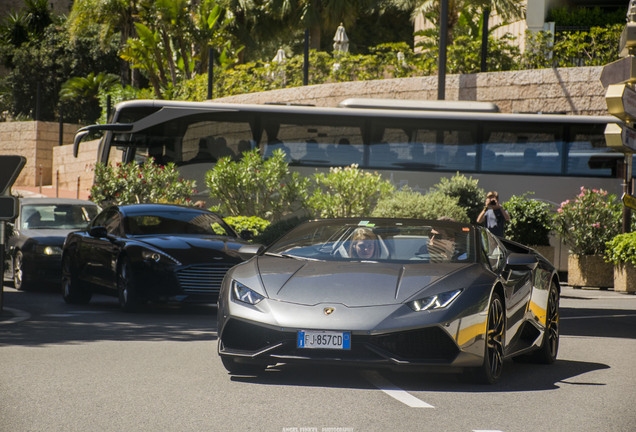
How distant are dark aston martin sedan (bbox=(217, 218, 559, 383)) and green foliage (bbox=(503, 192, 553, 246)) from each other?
45.3ft

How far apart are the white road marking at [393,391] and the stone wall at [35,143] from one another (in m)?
48.3

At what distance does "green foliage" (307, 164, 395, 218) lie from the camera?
880 inches

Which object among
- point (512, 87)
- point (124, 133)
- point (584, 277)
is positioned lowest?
point (584, 277)

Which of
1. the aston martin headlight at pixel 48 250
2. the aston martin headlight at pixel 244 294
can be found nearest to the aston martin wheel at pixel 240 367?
the aston martin headlight at pixel 244 294

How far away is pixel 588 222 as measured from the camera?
21.5 m

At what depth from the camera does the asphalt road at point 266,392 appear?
20.4 feet

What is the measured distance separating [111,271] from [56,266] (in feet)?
11.9

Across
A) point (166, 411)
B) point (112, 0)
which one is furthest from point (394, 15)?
point (166, 411)

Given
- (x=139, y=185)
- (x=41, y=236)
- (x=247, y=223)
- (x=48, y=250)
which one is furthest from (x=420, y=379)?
(x=139, y=185)

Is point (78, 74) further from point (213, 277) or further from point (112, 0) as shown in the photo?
point (213, 277)

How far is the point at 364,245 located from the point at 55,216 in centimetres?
1148

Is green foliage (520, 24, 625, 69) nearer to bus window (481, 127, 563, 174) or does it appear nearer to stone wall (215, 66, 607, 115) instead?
stone wall (215, 66, 607, 115)

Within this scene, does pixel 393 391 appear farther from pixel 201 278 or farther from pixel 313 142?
pixel 313 142

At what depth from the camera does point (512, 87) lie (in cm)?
2730
